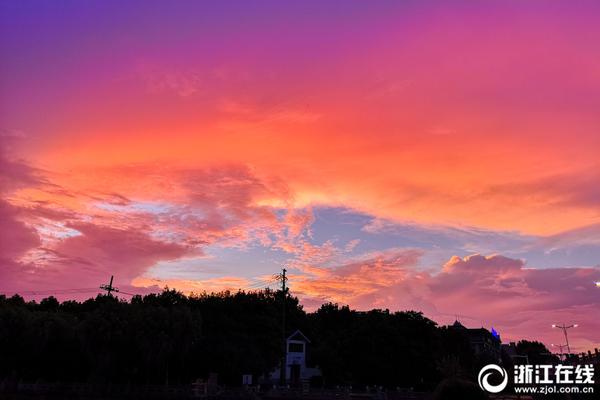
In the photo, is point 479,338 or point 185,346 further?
point 479,338

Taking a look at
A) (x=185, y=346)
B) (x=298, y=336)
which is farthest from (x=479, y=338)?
(x=185, y=346)

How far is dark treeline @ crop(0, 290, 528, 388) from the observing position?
181 ft

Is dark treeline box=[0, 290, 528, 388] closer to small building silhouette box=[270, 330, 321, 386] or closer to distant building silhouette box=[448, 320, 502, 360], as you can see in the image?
small building silhouette box=[270, 330, 321, 386]

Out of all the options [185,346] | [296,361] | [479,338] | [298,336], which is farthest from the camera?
[479,338]

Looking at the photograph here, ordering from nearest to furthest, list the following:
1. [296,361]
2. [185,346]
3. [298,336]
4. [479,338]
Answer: [185,346] < [296,361] < [298,336] < [479,338]

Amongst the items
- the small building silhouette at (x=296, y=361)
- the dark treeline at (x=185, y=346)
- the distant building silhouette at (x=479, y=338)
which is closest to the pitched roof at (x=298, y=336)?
the small building silhouette at (x=296, y=361)

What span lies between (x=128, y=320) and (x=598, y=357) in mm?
46512

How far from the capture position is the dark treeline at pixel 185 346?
55.0 metres

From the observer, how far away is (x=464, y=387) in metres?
10.5

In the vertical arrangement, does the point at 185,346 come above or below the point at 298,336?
below

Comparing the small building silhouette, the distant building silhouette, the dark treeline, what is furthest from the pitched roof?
the distant building silhouette

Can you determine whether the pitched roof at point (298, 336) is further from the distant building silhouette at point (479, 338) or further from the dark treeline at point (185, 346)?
the distant building silhouette at point (479, 338)

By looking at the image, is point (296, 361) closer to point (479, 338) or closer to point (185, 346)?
point (185, 346)

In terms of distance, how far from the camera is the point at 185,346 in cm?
5659
